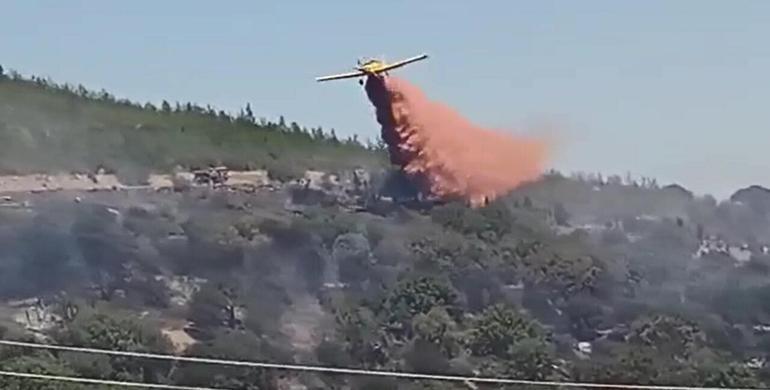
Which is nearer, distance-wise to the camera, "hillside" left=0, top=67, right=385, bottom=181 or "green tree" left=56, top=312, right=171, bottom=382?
"green tree" left=56, top=312, right=171, bottom=382

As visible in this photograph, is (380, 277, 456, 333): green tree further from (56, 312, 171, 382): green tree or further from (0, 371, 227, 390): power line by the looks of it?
(0, 371, 227, 390): power line

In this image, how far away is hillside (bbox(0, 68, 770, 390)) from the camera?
78812 millimetres

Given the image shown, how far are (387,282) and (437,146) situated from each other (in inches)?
529

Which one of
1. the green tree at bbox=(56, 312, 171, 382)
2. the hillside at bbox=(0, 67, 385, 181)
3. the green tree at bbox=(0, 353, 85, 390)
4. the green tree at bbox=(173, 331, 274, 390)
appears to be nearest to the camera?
the green tree at bbox=(0, 353, 85, 390)

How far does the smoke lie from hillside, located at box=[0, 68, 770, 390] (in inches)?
162

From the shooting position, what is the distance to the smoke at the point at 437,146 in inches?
3164

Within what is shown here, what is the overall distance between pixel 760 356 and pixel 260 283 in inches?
1106

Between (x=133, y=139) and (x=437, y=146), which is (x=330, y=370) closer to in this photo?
(x=437, y=146)

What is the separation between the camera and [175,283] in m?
94.2

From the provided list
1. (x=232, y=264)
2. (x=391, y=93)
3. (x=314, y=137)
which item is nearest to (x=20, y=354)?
(x=391, y=93)

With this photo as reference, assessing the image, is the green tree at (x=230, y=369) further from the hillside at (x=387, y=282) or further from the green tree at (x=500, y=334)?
the green tree at (x=500, y=334)

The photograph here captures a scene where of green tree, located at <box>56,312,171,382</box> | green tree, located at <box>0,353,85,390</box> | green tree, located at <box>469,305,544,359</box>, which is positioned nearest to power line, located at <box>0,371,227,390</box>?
green tree, located at <box>0,353,85,390</box>

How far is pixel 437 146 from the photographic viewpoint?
84250 millimetres

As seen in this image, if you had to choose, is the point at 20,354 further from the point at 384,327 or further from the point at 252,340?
the point at 384,327
